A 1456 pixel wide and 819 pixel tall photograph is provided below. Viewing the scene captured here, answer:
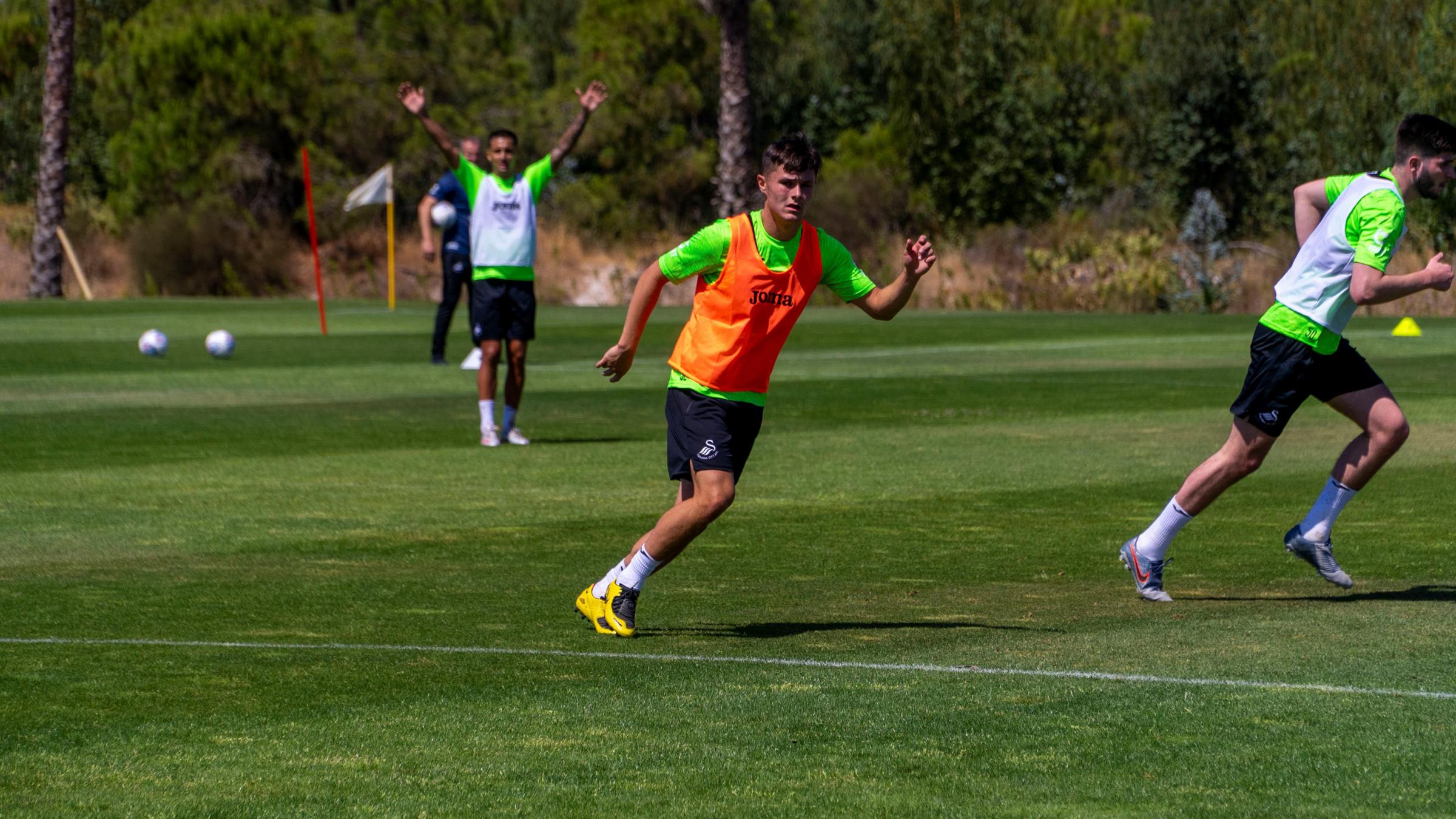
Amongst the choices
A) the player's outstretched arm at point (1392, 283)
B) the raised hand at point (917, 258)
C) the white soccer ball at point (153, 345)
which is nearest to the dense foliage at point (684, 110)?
the white soccer ball at point (153, 345)

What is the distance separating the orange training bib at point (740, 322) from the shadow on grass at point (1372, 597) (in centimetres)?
215

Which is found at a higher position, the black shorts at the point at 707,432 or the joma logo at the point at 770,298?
the joma logo at the point at 770,298

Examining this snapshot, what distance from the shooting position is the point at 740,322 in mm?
7703

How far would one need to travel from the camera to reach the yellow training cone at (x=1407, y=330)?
89.3 feet

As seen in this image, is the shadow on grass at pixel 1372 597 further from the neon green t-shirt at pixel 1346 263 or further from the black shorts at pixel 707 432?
the black shorts at pixel 707 432

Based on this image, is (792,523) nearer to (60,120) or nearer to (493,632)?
(493,632)

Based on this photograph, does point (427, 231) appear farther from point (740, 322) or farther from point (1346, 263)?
point (1346, 263)

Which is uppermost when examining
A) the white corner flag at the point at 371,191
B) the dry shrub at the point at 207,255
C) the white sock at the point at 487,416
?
the white sock at the point at 487,416

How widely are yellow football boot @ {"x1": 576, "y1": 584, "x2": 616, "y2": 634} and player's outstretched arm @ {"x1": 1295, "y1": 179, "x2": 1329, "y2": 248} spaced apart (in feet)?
11.0

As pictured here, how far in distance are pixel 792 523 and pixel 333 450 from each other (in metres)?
4.83

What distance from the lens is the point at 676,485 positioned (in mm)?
12609

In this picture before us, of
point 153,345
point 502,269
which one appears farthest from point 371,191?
point 502,269

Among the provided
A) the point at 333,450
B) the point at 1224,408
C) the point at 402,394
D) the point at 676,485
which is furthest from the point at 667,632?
the point at 402,394

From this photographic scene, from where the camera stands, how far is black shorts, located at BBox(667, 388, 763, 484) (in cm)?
761
